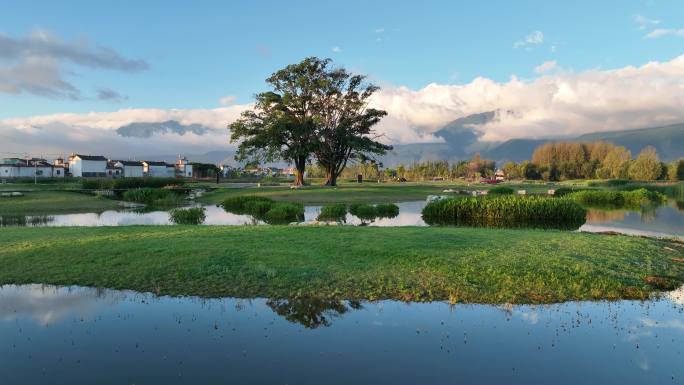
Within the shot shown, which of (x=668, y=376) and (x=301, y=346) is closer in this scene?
(x=668, y=376)

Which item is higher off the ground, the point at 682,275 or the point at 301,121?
the point at 301,121

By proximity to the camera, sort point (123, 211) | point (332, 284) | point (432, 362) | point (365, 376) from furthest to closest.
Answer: point (123, 211) → point (332, 284) → point (432, 362) → point (365, 376)

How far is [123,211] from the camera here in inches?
1426

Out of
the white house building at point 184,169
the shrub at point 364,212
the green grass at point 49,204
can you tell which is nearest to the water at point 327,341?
the shrub at point 364,212

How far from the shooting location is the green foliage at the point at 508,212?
29.9 m

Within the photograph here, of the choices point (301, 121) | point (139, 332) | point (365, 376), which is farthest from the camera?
point (301, 121)

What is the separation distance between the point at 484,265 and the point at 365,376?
7.40m

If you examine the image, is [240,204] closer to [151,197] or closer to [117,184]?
[151,197]

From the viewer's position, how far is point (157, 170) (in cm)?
14950

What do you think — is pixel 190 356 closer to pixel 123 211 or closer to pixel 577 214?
pixel 577 214

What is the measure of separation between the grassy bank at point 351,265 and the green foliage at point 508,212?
10969mm

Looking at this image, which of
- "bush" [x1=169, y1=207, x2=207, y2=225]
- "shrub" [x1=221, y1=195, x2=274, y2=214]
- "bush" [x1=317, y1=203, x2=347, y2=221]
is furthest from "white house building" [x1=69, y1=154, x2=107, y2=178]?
"bush" [x1=317, y1=203, x2=347, y2=221]

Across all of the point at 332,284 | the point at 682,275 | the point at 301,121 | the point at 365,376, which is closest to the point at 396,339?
the point at 365,376

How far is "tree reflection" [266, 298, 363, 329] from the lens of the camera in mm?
9805
